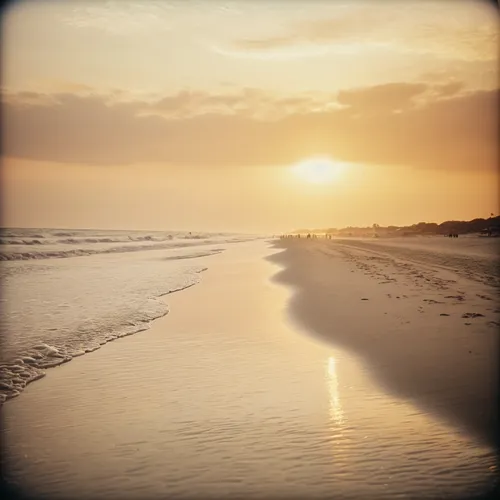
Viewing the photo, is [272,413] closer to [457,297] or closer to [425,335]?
[425,335]

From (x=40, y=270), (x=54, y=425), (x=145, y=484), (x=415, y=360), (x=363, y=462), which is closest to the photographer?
(x=145, y=484)

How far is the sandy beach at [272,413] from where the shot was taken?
4.82 meters

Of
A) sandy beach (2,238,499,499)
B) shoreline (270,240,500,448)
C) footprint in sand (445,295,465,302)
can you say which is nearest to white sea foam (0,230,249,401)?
sandy beach (2,238,499,499)

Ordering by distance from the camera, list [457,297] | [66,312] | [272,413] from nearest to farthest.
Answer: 1. [272,413]
2. [66,312]
3. [457,297]

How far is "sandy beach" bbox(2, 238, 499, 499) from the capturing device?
482 centimetres

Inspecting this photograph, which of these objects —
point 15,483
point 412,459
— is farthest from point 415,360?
point 15,483

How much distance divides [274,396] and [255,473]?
7.91ft

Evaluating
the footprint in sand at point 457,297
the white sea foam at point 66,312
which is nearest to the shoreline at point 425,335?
the footprint in sand at point 457,297

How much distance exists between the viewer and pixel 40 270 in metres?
29.3

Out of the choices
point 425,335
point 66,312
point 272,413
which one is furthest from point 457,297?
point 66,312

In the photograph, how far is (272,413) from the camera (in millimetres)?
6613

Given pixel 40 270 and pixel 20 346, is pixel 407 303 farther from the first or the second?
pixel 40 270

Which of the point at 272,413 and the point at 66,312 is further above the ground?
the point at 66,312

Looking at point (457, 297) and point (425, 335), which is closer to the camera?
point (425, 335)
